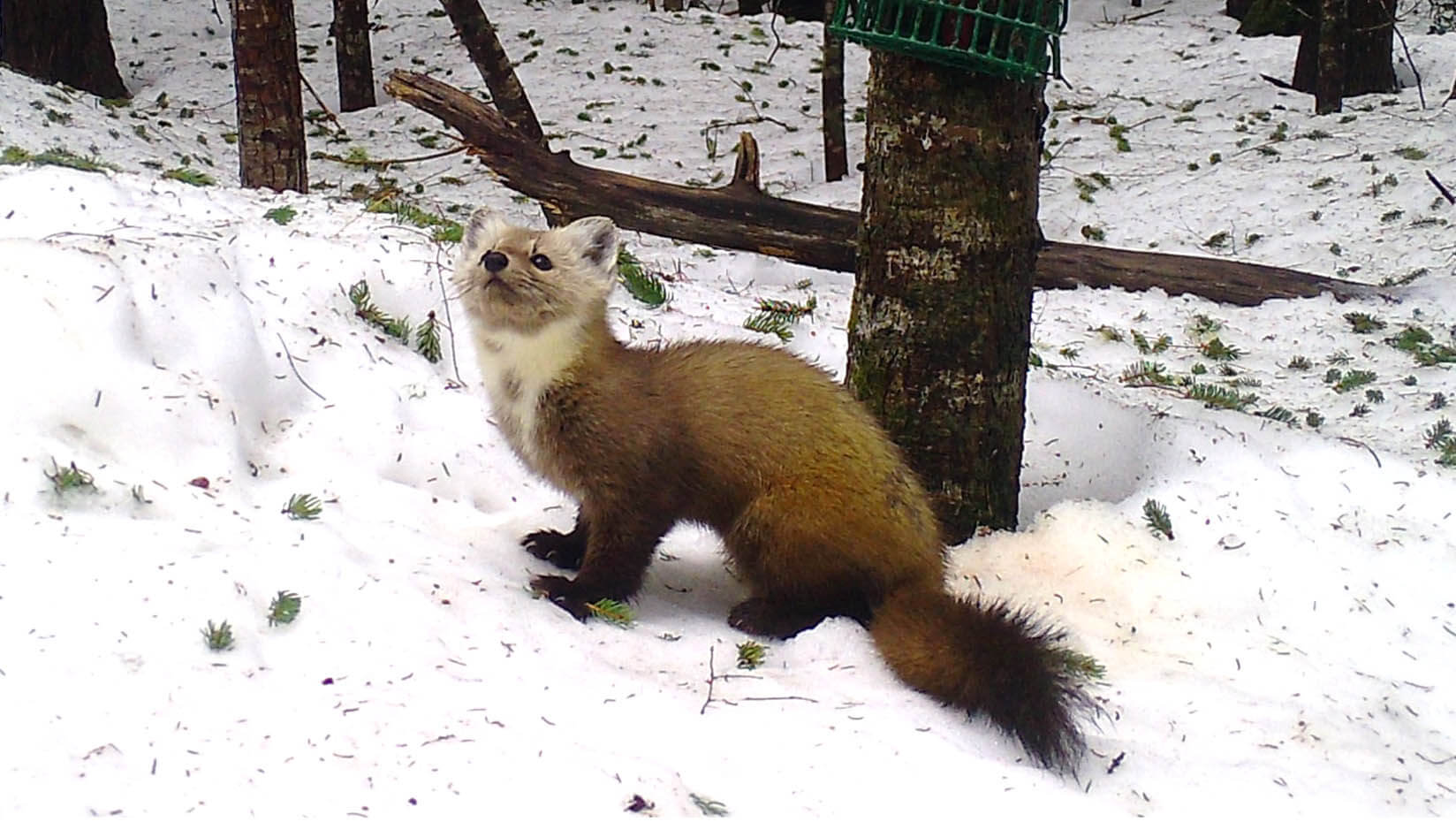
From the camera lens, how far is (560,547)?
4477mm

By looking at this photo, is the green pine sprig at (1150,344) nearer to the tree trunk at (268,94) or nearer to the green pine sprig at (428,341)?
the green pine sprig at (428,341)

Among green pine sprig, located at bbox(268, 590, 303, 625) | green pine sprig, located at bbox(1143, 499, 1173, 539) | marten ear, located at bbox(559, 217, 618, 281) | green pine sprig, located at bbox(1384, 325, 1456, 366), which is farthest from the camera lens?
green pine sprig, located at bbox(1384, 325, 1456, 366)

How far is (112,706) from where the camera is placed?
287cm

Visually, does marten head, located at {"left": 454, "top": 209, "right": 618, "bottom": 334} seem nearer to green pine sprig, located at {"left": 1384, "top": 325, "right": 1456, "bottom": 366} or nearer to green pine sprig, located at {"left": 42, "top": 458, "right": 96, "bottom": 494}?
green pine sprig, located at {"left": 42, "top": 458, "right": 96, "bottom": 494}

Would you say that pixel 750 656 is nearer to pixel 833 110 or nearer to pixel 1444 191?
pixel 1444 191

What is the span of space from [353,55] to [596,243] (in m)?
12.3

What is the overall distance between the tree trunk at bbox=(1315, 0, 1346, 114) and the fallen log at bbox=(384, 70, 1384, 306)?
5.33m

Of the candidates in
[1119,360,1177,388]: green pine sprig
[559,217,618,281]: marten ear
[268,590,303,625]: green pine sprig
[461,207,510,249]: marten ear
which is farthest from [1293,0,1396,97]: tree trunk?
[268,590,303,625]: green pine sprig

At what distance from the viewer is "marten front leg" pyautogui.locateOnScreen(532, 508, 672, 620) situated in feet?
13.5

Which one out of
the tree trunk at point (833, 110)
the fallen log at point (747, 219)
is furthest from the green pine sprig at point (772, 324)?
the tree trunk at point (833, 110)

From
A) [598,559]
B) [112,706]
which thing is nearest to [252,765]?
[112,706]

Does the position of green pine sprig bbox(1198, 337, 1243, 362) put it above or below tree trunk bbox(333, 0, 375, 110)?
below

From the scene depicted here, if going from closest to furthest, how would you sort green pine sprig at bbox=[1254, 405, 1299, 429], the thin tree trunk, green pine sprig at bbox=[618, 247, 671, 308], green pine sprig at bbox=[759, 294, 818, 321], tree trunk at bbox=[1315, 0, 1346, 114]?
1. green pine sprig at bbox=[1254, 405, 1299, 429]
2. green pine sprig at bbox=[618, 247, 671, 308]
3. green pine sprig at bbox=[759, 294, 818, 321]
4. the thin tree trunk
5. tree trunk at bbox=[1315, 0, 1346, 114]

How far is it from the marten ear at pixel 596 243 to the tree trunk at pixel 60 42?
1163 cm
